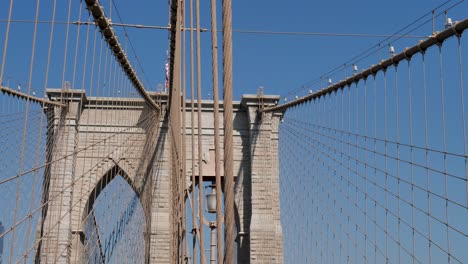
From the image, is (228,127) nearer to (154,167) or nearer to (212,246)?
(212,246)

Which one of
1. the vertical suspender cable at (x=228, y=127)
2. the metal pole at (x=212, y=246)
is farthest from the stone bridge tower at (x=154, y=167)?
the vertical suspender cable at (x=228, y=127)

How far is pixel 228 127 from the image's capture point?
4359 millimetres

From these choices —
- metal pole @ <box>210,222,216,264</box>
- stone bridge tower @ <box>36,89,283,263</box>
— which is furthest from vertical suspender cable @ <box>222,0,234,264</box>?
stone bridge tower @ <box>36,89,283,263</box>

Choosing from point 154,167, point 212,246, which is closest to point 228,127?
point 212,246

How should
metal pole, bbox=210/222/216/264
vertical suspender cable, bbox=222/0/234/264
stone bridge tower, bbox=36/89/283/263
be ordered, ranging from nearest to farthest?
vertical suspender cable, bbox=222/0/234/264, metal pole, bbox=210/222/216/264, stone bridge tower, bbox=36/89/283/263

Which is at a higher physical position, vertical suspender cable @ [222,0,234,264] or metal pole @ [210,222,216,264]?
vertical suspender cable @ [222,0,234,264]

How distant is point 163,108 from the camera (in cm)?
1634

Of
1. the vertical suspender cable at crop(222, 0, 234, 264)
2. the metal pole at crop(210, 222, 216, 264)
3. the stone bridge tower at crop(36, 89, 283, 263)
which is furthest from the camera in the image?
the stone bridge tower at crop(36, 89, 283, 263)

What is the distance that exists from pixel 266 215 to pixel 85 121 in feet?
13.6

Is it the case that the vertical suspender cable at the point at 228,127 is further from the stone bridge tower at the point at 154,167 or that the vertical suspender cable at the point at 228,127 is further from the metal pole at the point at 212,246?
the stone bridge tower at the point at 154,167

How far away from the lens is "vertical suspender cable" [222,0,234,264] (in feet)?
13.9

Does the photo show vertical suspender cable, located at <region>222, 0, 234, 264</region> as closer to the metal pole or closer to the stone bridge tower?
the metal pole

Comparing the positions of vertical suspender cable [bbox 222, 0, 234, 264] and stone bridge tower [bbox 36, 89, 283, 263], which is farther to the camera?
stone bridge tower [bbox 36, 89, 283, 263]

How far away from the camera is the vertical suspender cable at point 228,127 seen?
424 centimetres
